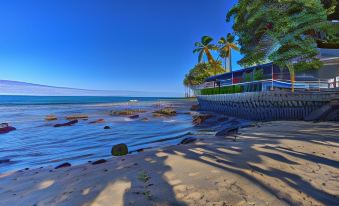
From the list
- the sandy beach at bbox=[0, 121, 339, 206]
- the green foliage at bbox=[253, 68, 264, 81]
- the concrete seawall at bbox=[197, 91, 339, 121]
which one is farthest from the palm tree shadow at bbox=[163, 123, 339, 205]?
the green foliage at bbox=[253, 68, 264, 81]

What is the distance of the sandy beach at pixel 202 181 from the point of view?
177 inches

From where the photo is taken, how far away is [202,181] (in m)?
5.16

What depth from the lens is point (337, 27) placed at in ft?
42.0

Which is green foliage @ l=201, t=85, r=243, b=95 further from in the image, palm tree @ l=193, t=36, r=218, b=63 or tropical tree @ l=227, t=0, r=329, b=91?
palm tree @ l=193, t=36, r=218, b=63

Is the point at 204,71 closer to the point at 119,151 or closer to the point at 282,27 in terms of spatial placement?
the point at 282,27

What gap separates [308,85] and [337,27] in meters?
14.1

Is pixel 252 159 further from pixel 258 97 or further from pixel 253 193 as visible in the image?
pixel 258 97

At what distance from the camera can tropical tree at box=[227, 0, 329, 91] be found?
40.1 feet

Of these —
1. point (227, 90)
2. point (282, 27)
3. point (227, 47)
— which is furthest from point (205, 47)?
point (282, 27)

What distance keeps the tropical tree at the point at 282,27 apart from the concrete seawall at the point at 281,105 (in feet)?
7.47

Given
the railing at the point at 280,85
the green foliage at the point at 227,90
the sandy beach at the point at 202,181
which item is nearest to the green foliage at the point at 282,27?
the sandy beach at the point at 202,181

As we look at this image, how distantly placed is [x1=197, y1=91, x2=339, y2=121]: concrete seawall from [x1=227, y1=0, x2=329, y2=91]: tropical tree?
2277mm

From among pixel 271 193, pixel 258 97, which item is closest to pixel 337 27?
pixel 258 97

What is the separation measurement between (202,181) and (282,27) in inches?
387
